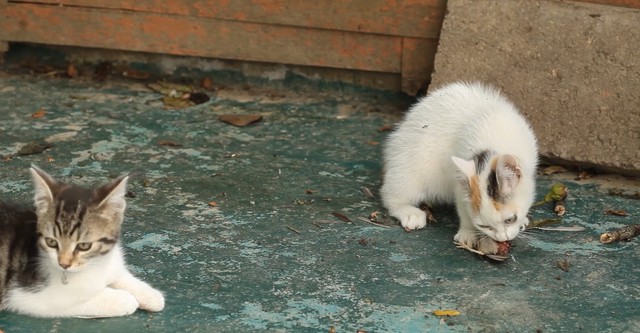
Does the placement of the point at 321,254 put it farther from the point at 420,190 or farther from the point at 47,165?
the point at 47,165

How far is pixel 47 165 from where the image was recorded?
259 inches

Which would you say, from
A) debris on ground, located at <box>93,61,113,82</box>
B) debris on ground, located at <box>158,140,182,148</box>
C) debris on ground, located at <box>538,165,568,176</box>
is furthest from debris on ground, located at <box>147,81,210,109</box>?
debris on ground, located at <box>538,165,568,176</box>

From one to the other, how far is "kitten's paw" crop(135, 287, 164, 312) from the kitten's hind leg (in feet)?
5.39

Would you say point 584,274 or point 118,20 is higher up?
point 118,20

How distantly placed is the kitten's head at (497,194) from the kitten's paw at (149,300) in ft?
5.76

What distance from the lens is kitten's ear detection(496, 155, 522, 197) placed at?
17.7 ft

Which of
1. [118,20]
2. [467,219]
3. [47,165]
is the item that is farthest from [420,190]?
[118,20]

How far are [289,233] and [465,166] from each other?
1.02 meters

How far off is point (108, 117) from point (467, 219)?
300 cm

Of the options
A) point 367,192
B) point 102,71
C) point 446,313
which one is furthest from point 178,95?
point 446,313

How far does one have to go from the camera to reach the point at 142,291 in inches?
191

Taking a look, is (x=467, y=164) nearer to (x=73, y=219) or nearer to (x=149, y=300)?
(x=149, y=300)

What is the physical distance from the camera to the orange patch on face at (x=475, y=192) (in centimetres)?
555

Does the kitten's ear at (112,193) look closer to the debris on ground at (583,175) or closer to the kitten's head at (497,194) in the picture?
the kitten's head at (497,194)
